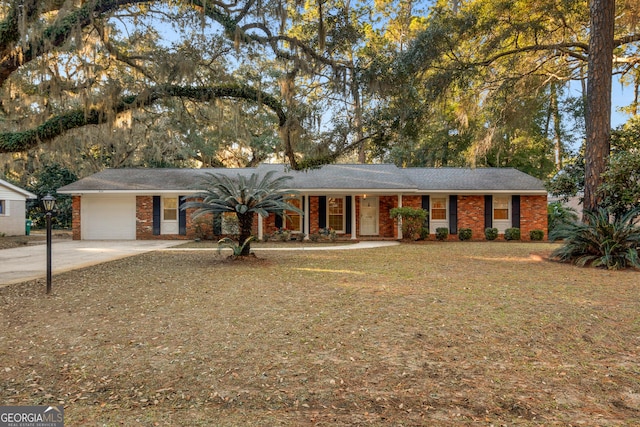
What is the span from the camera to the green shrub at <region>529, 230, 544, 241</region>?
1589 centimetres

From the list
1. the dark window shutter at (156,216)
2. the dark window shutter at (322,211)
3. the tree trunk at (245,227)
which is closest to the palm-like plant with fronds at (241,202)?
the tree trunk at (245,227)

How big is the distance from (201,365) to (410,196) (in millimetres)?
14266

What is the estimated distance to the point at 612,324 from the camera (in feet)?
13.6

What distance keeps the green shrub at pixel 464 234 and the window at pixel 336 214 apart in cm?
505

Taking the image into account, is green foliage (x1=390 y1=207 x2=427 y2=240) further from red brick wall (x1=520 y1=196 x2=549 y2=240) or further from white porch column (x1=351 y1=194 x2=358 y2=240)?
red brick wall (x1=520 y1=196 x2=549 y2=240)

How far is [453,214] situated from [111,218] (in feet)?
49.3

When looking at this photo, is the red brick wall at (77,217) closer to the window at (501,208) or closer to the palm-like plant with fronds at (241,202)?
the palm-like plant with fronds at (241,202)

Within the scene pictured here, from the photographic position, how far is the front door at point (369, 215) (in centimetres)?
1702

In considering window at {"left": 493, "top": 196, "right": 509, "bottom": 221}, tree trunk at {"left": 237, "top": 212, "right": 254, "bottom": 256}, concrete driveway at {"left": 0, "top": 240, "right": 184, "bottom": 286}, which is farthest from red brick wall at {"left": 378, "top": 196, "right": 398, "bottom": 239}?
concrete driveway at {"left": 0, "top": 240, "right": 184, "bottom": 286}

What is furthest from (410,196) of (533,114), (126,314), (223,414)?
Result: (223,414)

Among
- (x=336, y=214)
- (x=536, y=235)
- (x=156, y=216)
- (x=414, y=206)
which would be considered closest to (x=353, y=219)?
(x=336, y=214)

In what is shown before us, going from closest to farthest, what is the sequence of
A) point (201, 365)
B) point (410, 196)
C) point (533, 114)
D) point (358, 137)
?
1. point (201, 365)
2. point (358, 137)
3. point (533, 114)
4. point (410, 196)

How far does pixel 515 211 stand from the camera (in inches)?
640

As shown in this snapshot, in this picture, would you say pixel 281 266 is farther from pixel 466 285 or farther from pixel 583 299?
pixel 583 299
